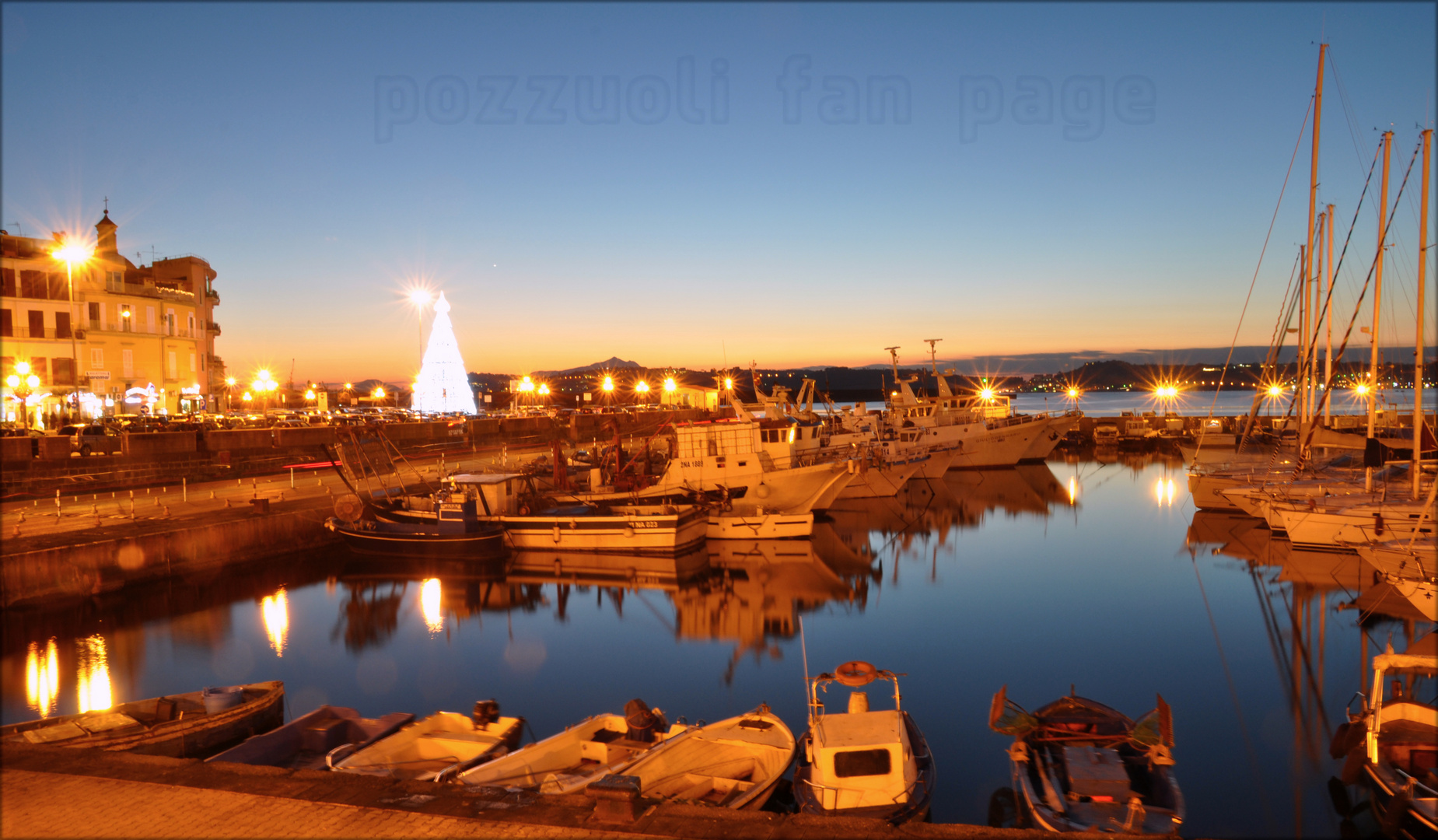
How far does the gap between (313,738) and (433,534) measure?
12231 millimetres

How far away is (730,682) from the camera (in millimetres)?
13242

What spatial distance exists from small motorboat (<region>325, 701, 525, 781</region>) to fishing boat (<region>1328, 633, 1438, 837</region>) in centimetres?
886

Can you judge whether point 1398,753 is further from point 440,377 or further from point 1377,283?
point 440,377

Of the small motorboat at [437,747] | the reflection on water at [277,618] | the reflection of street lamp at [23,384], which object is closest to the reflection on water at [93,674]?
the reflection on water at [277,618]

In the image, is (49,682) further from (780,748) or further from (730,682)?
(780,748)

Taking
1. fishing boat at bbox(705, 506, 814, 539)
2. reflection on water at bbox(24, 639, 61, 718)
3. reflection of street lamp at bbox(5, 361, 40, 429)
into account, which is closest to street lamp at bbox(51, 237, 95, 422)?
reflection of street lamp at bbox(5, 361, 40, 429)

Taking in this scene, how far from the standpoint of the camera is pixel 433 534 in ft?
70.7

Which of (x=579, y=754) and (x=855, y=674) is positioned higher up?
(x=855, y=674)

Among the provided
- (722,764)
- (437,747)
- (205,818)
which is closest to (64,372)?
(437,747)

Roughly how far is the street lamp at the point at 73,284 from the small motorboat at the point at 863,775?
34.8 m

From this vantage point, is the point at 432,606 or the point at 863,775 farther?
the point at 432,606

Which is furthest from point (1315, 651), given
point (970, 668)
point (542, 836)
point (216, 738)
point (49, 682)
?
point (49, 682)

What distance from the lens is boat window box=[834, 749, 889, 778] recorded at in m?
7.49

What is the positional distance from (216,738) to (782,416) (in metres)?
21.4
